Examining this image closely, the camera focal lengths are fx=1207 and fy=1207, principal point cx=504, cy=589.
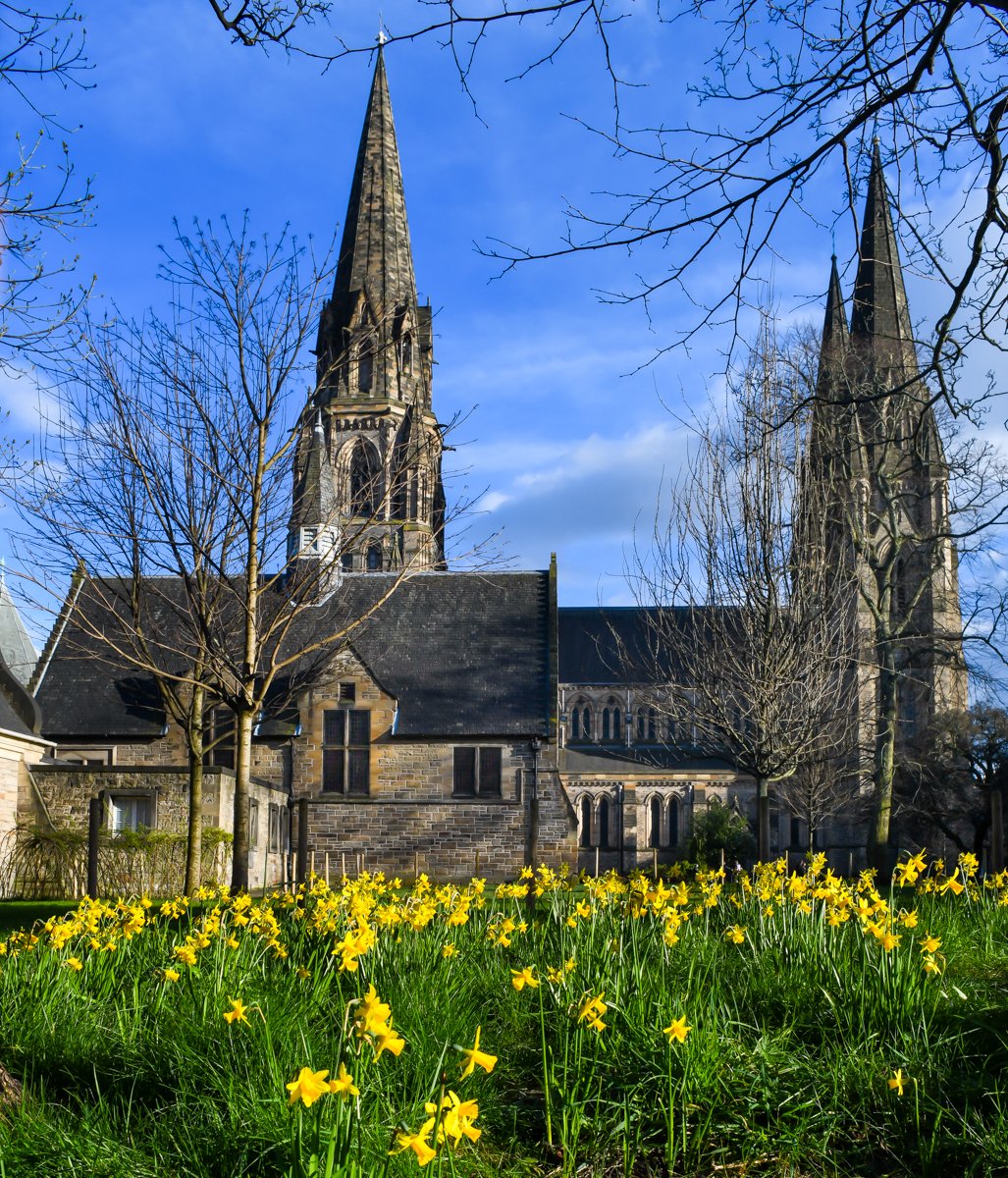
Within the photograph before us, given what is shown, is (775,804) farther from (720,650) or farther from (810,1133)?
(810,1133)

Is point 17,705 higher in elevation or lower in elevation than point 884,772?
higher

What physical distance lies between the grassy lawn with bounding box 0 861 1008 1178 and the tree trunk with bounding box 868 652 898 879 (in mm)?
21235

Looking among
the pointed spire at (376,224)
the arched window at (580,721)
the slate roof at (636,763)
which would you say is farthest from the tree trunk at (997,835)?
the arched window at (580,721)

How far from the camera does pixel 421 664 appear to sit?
1230 inches

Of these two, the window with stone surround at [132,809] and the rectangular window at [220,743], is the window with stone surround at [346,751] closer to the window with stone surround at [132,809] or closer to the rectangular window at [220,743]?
the rectangular window at [220,743]

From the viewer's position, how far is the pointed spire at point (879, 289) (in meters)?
6.64

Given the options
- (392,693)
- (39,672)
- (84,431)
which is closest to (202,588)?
(84,431)

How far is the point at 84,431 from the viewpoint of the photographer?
46.3 feet

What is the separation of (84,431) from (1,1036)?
9785 mm

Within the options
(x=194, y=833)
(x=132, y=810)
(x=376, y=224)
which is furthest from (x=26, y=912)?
(x=376, y=224)

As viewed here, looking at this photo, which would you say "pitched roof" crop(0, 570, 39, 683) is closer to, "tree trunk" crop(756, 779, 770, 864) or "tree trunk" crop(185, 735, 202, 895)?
"tree trunk" crop(185, 735, 202, 895)

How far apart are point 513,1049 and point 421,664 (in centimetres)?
2587

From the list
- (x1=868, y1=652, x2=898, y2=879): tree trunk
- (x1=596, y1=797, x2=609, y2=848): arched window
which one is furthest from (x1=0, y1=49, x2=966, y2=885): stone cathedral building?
(x1=596, y1=797, x2=609, y2=848): arched window

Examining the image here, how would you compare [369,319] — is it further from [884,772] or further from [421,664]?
[884,772]
